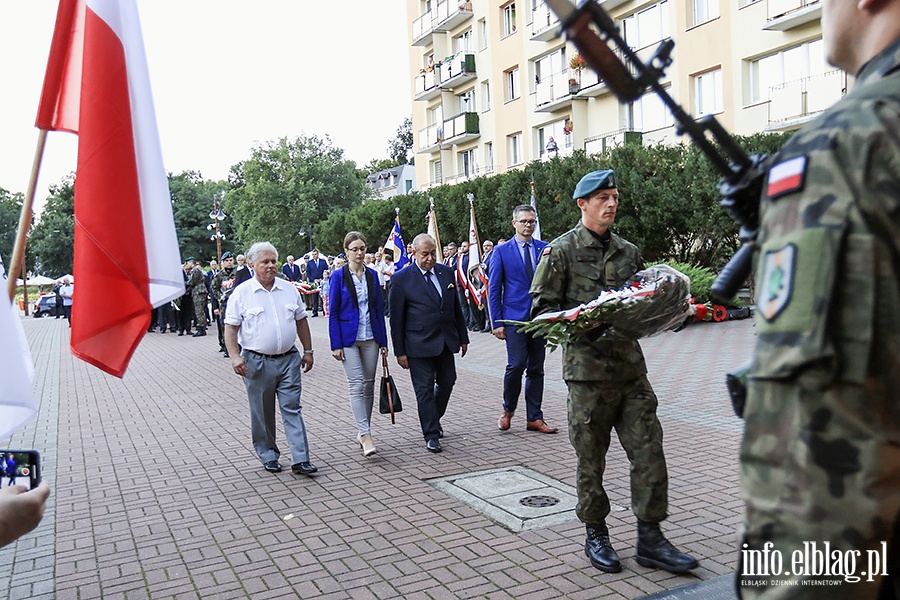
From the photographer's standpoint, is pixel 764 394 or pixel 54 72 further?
pixel 54 72

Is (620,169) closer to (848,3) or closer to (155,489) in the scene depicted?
(155,489)

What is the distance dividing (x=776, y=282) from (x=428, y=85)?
46.2m

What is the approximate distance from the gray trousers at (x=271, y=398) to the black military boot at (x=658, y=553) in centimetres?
349

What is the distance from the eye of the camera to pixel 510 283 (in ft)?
27.5

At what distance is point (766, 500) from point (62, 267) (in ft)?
273

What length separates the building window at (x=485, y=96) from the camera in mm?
40906

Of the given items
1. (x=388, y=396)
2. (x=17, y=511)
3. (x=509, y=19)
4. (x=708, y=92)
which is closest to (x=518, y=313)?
(x=388, y=396)

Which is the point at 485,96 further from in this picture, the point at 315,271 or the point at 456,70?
the point at 315,271

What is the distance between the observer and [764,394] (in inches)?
54.6

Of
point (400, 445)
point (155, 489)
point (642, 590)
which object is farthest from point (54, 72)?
point (400, 445)

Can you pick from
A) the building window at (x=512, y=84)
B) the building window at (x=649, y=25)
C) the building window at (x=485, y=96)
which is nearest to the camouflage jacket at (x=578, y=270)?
the building window at (x=649, y=25)

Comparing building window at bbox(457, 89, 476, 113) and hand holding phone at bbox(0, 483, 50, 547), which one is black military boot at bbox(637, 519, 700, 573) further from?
building window at bbox(457, 89, 476, 113)

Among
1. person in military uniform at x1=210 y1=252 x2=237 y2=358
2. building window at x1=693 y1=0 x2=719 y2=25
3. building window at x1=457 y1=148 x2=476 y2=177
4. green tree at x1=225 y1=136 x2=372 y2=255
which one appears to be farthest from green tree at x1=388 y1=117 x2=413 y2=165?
person in military uniform at x1=210 y1=252 x2=237 y2=358

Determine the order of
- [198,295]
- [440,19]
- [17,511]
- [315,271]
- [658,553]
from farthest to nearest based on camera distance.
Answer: [440,19]
[315,271]
[198,295]
[658,553]
[17,511]
